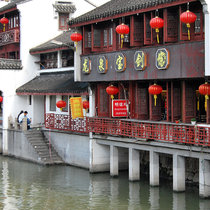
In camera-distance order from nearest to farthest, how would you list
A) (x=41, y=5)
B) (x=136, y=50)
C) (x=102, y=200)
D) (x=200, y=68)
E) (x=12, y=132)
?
(x=200, y=68) → (x=102, y=200) → (x=136, y=50) → (x=12, y=132) → (x=41, y=5)

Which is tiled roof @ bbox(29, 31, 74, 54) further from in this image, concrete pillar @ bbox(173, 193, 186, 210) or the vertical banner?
concrete pillar @ bbox(173, 193, 186, 210)

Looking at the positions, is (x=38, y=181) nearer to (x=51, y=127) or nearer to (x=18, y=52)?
(x=51, y=127)

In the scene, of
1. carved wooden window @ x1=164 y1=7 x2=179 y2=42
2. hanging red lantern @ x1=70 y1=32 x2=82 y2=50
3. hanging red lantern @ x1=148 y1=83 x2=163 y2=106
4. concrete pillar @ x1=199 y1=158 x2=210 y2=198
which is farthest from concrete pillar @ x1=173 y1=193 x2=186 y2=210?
hanging red lantern @ x1=70 y1=32 x2=82 y2=50

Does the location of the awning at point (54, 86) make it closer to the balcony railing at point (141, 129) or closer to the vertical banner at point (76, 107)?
the vertical banner at point (76, 107)

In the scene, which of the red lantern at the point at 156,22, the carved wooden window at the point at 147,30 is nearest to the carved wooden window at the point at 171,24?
the red lantern at the point at 156,22

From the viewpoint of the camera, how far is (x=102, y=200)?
961 inches

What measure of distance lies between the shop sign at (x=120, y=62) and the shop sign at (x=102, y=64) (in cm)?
90

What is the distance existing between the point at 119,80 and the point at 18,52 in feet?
49.6

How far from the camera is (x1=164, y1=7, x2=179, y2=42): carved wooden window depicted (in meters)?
24.4

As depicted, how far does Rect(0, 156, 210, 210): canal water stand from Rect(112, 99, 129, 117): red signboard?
3424mm

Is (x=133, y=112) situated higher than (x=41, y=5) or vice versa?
(x=41, y=5)

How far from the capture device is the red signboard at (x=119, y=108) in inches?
1110

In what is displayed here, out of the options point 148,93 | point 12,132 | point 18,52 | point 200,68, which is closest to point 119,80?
point 148,93

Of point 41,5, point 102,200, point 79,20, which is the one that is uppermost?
point 41,5
